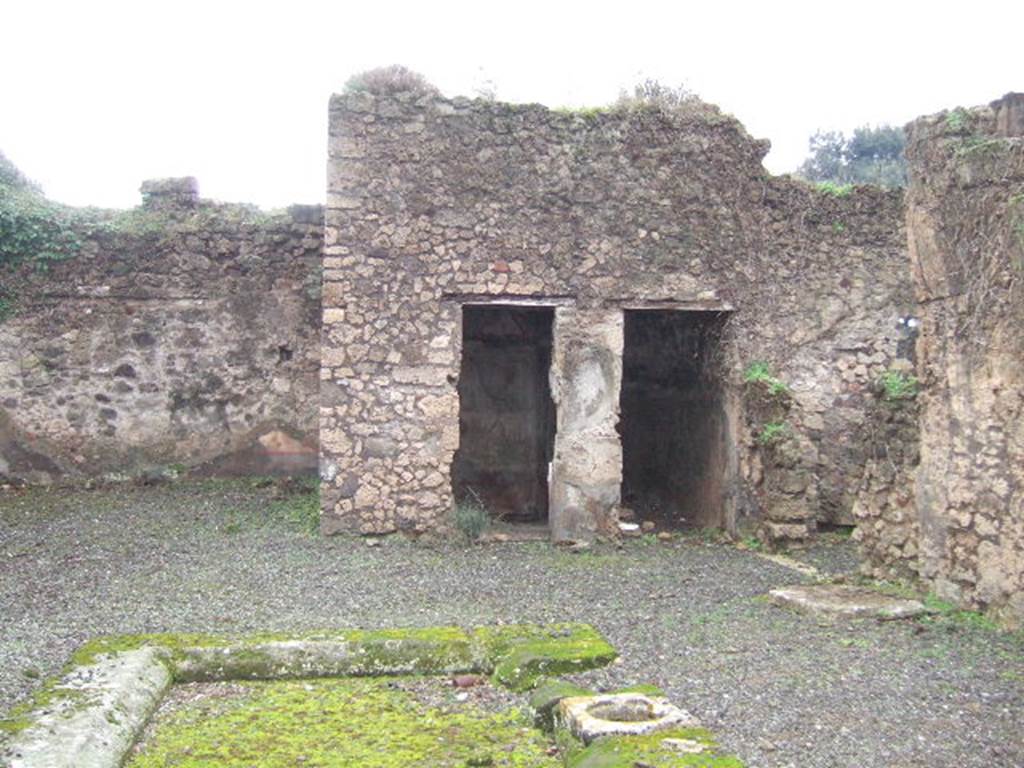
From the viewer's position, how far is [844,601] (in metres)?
6.58

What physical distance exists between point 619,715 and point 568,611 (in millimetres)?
2390

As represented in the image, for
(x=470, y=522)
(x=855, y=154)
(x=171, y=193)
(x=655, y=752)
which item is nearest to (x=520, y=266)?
(x=470, y=522)

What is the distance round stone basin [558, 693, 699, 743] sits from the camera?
4.09 meters

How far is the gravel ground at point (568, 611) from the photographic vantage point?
436 cm

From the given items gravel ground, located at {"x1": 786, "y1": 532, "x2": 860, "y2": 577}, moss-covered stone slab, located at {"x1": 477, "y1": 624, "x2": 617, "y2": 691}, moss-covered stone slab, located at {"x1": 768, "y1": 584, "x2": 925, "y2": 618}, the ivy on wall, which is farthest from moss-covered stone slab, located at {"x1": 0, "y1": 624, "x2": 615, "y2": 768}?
the ivy on wall

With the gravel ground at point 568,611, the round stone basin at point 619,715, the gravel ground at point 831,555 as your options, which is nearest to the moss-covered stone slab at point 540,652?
the gravel ground at point 568,611

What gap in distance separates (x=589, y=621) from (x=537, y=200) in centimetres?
464

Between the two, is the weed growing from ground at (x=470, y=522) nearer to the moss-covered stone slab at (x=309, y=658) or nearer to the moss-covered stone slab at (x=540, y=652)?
the moss-covered stone slab at (x=309, y=658)

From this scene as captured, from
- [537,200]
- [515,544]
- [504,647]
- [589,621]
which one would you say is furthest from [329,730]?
[537,200]

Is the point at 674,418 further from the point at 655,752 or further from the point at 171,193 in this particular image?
the point at 655,752

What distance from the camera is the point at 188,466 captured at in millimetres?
11531

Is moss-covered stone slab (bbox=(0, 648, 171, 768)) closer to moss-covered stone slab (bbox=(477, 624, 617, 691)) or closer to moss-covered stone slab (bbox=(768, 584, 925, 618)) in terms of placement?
moss-covered stone slab (bbox=(477, 624, 617, 691))

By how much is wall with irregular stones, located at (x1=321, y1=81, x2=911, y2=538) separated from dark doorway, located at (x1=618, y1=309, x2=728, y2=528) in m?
0.51

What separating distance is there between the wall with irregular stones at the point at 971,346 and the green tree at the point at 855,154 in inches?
1087
